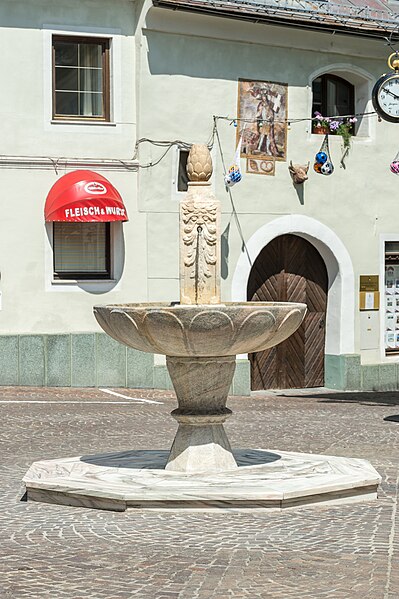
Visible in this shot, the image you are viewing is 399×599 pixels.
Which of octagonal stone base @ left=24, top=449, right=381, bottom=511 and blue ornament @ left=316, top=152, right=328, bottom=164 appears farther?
blue ornament @ left=316, top=152, right=328, bottom=164

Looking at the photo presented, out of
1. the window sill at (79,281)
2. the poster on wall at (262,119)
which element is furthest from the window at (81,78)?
the window sill at (79,281)

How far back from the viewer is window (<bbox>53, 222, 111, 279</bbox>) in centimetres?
1947

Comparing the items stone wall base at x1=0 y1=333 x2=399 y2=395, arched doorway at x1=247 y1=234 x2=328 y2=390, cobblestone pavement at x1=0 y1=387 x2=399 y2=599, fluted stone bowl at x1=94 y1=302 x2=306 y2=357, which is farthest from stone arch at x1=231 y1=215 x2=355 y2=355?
fluted stone bowl at x1=94 y1=302 x2=306 y2=357

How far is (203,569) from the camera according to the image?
6871 millimetres

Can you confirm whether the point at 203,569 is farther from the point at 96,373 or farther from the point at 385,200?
the point at 385,200

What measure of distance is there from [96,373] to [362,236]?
5.65 meters

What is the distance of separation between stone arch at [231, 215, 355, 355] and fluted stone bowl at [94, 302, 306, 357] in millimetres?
12085

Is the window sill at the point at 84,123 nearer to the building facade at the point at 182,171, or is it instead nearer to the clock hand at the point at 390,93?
the building facade at the point at 182,171

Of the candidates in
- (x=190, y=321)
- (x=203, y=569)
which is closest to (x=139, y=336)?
(x=190, y=321)

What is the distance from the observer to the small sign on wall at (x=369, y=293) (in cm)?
2216

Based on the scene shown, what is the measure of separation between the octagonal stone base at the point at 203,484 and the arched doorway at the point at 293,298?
11430mm

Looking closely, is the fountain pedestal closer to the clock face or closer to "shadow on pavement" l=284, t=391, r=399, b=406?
"shadow on pavement" l=284, t=391, r=399, b=406

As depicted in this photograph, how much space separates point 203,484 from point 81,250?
37.0 ft

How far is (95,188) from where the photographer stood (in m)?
19.0
